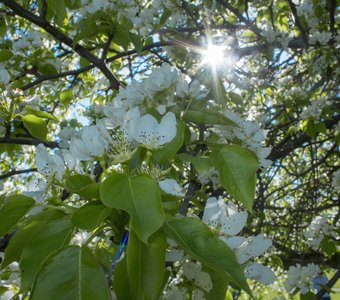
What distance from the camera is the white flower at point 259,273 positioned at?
45.9 inches

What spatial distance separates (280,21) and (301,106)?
838mm

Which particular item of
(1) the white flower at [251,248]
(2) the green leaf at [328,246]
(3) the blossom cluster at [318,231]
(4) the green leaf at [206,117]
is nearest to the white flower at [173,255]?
(1) the white flower at [251,248]

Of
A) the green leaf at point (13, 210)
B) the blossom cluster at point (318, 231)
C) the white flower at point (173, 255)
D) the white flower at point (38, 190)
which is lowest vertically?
the white flower at point (173, 255)

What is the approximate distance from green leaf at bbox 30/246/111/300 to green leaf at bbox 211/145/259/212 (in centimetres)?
39

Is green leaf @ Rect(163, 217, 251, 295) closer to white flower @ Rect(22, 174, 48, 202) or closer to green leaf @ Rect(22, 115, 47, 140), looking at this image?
white flower @ Rect(22, 174, 48, 202)

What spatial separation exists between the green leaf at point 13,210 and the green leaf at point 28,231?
0.02 metres

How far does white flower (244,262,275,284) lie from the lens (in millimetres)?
1167

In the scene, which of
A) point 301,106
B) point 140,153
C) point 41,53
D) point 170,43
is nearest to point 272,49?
point 301,106

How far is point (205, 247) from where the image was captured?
0.89 m

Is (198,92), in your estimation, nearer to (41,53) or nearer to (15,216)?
(15,216)

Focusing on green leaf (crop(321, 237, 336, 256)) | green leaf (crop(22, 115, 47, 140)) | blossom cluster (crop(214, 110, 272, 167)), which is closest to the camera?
blossom cluster (crop(214, 110, 272, 167))

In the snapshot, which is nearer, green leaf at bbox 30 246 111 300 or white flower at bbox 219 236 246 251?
green leaf at bbox 30 246 111 300

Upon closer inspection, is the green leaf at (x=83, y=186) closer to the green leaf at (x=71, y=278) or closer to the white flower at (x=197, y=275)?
the green leaf at (x=71, y=278)

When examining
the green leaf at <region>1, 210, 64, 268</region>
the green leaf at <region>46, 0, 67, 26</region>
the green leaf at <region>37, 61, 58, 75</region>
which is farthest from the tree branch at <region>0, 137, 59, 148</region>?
the green leaf at <region>1, 210, 64, 268</region>
